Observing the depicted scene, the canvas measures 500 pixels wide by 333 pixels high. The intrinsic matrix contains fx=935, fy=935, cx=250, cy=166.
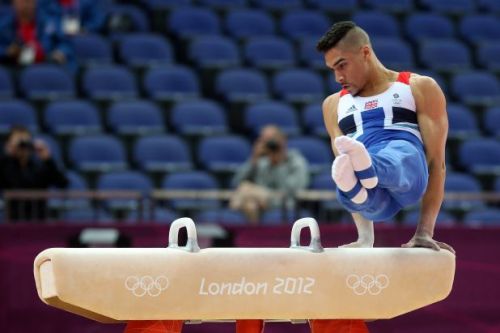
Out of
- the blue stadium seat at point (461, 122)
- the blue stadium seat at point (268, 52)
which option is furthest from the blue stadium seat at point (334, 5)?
the blue stadium seat at point (461, 122)

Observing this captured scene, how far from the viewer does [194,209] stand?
812cm

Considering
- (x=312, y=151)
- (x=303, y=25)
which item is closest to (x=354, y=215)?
(x=312, y=151)

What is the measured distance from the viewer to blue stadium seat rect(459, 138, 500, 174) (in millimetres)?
9797

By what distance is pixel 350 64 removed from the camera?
14.1ft

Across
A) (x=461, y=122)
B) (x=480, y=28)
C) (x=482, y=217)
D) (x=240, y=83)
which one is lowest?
(x=482, y=217)

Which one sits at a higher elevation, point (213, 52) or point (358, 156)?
point (358, 156)

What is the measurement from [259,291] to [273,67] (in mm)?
6809

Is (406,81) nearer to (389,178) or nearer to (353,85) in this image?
(353,85)

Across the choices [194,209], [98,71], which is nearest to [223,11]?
[98,71]

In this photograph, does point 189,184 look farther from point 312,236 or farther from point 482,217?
point 312,236

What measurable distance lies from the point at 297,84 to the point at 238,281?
21.6 ft

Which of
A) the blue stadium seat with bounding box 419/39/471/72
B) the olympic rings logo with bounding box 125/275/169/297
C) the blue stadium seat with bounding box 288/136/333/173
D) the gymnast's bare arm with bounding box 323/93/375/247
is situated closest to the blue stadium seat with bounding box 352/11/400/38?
the blue stadium seat with bounding box 419/39/471/72

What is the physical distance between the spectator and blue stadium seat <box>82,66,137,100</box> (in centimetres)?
31

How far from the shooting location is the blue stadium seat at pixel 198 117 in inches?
372
